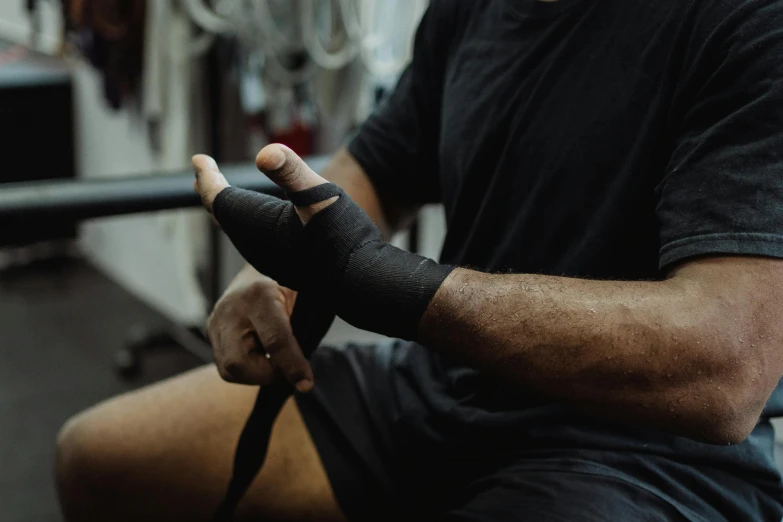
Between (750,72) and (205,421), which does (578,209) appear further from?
(205,421)

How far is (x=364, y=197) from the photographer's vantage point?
1.04 m

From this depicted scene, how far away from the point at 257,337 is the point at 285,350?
5cm

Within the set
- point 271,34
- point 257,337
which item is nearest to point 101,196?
point 257,337

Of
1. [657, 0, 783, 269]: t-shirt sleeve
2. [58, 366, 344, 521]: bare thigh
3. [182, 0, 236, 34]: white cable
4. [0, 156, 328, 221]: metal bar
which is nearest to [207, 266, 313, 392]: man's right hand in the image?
[58, 366, 344, 521]: bare thigh

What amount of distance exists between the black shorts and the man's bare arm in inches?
4.3

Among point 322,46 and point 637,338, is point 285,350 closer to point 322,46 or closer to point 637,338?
point 637,338

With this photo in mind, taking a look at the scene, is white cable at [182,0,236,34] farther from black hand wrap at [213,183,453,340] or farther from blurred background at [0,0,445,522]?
black hand wrap at [213,183,453,340]

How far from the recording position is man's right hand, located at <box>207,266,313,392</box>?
0.82 m

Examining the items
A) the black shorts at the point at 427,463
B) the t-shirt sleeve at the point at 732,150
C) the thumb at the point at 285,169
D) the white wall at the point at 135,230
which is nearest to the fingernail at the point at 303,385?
the black shorts at the point at 427,463

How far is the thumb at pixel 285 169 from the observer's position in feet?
2.08

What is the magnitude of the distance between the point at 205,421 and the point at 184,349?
171cm

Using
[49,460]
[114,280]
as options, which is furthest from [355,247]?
[114,280]

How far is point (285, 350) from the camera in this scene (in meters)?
0.82

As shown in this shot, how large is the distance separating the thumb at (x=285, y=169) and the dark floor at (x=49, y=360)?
4.92 feet
